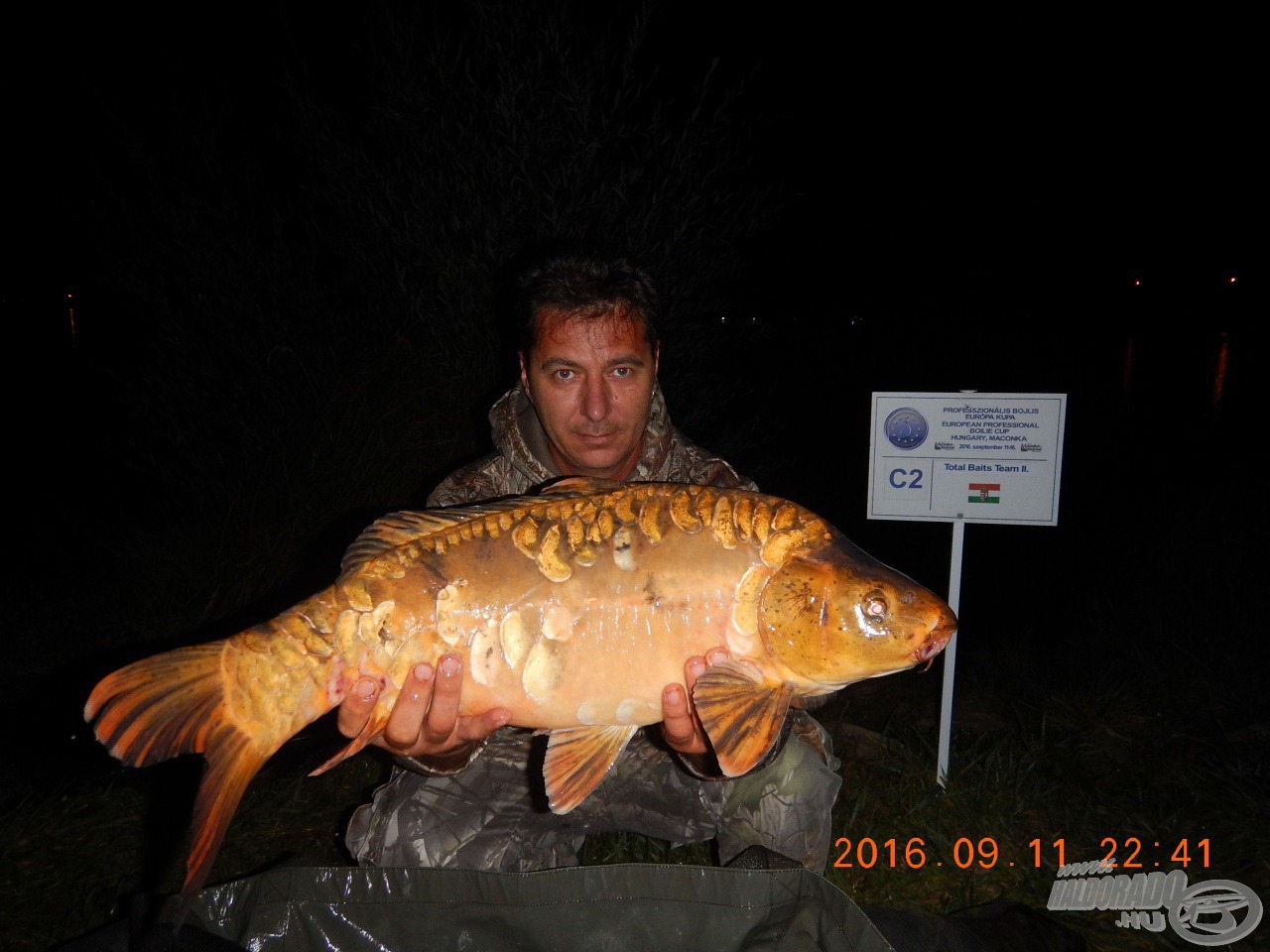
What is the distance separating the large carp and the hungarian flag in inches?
51.9

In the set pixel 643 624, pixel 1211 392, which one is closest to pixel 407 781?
pixel 643 624

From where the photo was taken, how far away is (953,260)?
3322 centimetres

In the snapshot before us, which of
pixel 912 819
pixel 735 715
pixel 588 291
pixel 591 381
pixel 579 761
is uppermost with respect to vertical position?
pixel 588 291

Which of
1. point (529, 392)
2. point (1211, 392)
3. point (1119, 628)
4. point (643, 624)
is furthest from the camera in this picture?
Answer: point (1211, 392)

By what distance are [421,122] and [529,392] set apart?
2.96 m

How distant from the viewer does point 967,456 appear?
2.61 meters

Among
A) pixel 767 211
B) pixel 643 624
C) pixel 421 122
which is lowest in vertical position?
pixel 643 624

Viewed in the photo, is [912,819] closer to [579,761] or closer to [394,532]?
[579,761]

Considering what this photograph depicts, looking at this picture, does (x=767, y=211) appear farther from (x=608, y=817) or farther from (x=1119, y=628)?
(x=608, y=817)

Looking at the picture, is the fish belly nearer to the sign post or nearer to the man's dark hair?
the man's dark hair

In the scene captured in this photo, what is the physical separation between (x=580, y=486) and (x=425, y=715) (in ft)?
A: 1.71

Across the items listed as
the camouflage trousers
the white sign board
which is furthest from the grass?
the white sign board

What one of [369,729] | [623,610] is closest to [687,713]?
[623,610]

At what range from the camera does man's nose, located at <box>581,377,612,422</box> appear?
78.3 inches
